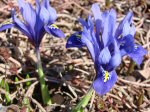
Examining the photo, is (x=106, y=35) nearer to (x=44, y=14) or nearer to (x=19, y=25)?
(x=44, y=14)

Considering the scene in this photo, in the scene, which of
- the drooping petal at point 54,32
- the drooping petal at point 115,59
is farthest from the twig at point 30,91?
the drooping petal at point 115,59

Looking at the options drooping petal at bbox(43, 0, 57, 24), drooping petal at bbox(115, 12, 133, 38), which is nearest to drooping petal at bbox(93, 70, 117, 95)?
drooping petal at bbox(115, 12, 133, 38)

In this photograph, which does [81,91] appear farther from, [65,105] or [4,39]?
[4,39]

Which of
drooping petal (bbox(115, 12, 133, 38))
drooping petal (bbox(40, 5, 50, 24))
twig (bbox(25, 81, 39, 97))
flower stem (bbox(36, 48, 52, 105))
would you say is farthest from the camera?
twig (bbox(25, 81, 39, 97))

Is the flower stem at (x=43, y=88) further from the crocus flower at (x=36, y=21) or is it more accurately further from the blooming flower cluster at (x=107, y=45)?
the blooming flower cluster at (x=107, y=45)

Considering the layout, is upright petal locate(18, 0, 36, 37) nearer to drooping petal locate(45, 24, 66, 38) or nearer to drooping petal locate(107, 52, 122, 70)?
drooping petal locate(45, 24, 66, 38)

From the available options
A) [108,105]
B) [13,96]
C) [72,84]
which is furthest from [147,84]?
[13,96]

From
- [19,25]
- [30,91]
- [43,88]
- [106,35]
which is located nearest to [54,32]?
[19,25]
